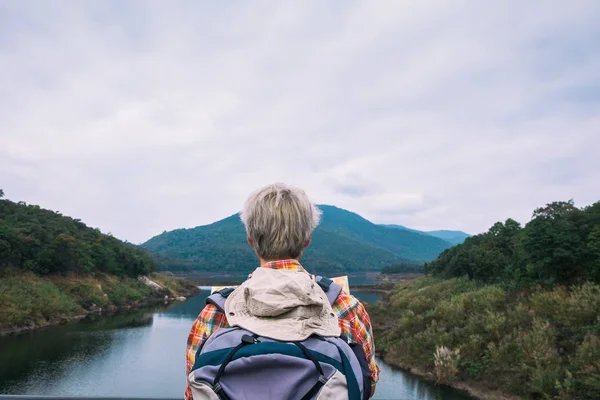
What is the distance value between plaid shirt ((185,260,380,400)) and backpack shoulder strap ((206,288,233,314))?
0.02 m

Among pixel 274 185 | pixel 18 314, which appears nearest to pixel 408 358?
pixel 274 185

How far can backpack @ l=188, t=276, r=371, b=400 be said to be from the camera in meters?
1.09

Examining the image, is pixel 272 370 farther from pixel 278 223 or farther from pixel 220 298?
pixel 278 223

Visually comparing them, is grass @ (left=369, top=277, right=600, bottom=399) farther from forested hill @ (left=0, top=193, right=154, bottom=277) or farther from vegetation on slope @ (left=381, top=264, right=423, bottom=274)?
vegetation on slope @ (left=381, top=264, right=423, bottom=274)

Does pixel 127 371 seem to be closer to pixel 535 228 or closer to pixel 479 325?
pixel 479 325

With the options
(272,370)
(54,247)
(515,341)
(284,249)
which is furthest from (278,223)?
(54,247)

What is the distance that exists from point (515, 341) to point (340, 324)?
1456 cm

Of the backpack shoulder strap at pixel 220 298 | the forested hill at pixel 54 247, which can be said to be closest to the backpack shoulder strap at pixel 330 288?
the backpack shoulder strap at pixel 220 298

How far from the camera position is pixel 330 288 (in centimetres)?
135

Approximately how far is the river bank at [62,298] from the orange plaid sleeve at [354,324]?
85.9 feet

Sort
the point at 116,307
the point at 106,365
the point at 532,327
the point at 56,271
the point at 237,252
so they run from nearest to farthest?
1. the point at 532,327
2. the point at 106,365
3. the point at 56,271
4. the point at 116,307
5. the point at 237,252

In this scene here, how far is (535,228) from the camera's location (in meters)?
16.3

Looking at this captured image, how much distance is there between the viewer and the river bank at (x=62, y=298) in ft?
78.8

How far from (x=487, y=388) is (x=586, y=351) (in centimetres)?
314
